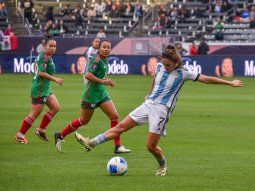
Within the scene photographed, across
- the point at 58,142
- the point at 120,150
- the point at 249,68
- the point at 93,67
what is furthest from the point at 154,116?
the point at 249,68

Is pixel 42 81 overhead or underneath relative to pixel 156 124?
underneath

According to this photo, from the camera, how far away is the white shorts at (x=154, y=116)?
13.1 metres

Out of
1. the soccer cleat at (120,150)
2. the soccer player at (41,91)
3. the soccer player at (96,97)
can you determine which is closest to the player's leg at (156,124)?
the soccer cleat at (120,150)

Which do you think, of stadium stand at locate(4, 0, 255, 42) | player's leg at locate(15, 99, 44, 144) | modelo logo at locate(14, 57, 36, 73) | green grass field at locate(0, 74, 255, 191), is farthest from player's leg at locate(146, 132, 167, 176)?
stadium stand at locate(4, 0, 255, 42)

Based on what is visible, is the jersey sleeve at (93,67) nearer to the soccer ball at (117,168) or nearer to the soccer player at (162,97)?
the soccer player at (162,97)

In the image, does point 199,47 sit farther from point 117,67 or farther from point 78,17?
point 78,17

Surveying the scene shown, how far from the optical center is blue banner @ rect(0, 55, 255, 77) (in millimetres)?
44281

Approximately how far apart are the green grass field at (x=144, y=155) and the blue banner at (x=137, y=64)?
15178mm

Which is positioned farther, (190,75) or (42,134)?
(42,134)

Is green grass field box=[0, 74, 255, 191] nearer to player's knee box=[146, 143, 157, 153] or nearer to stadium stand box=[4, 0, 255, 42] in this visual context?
player's knee box=[146, 143, 157, 153]

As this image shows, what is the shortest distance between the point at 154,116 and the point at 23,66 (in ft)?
113

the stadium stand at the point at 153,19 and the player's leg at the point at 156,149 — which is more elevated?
the player's leg at the point at 156,149

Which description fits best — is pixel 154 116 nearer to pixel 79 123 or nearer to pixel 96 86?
pixel 96 86

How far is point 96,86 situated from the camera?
1648 cm
